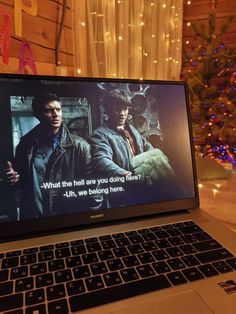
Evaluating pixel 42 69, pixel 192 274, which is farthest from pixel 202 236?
pixel 42 69

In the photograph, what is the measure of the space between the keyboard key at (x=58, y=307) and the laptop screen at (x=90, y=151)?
0.66 ft

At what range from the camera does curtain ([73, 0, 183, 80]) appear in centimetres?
125

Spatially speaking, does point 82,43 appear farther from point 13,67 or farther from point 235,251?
point 235,251

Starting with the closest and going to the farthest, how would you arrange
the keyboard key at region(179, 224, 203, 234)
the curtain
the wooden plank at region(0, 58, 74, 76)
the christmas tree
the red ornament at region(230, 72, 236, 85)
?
1. the keyboard key at region(179, 224, 203, 234)
2. the wooden plank at region(0, 58, 74, 76)
3. the curtain
4. the christmas tree
5. the red ornament at region(230, 72, 236, 85)

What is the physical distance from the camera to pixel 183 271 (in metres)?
0.47

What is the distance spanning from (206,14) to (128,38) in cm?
79

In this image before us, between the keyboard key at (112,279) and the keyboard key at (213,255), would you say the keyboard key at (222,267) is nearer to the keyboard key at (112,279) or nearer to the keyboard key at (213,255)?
the keyboard key at (213,255)

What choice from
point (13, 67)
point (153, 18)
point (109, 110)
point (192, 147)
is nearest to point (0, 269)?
point (109, 110)

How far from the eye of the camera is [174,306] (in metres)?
0.40

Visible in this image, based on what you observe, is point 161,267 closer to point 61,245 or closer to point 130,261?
point 130,261

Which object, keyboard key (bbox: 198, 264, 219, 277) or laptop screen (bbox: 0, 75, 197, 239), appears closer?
keyboard key (bbox: 198, 264, 219, 277)

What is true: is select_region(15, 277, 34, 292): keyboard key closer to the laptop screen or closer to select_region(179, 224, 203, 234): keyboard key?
the laptop screen

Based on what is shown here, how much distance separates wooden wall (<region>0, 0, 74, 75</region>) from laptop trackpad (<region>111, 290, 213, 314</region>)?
2.84ft

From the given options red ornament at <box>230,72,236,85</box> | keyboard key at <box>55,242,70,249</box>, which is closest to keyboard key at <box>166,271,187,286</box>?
keyboard key at <box>55,242,70,249</box>
